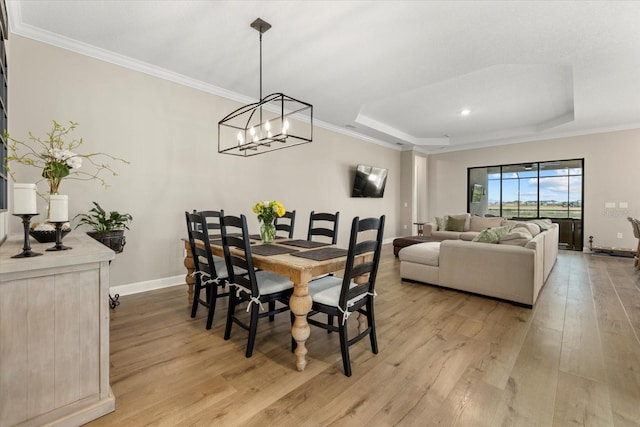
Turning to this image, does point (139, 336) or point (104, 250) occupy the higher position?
point (104, 250)

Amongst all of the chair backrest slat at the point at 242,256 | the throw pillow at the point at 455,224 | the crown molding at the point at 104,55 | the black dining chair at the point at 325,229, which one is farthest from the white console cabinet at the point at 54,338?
the throw pillow at the point at 455,224

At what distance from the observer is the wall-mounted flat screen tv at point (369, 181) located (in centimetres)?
644

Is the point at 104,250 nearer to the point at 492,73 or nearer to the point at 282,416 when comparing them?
the point at 282,416

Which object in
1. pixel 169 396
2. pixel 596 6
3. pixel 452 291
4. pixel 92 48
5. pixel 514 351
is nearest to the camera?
pixel 169 396

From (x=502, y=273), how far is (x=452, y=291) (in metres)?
0.64

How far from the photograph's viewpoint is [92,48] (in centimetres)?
312

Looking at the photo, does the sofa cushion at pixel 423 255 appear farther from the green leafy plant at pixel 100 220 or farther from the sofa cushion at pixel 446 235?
the green leafy plant at pixel 100 220

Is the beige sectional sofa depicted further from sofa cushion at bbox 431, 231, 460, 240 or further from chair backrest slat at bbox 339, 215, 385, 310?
sofa cushion at bbox 431, 231, 460, 240

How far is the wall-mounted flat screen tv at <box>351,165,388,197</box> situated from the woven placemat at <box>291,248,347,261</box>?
4108mm

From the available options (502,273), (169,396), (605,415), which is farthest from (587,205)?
(169,396)

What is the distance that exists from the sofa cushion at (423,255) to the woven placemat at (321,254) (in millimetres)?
1896

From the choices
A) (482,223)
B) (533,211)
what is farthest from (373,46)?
(533,211)

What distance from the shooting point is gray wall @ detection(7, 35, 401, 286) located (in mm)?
2887

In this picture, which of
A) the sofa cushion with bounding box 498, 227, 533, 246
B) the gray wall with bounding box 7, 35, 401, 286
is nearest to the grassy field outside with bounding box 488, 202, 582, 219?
the sofa cushion with bounding box 498, 227, 533, 246
